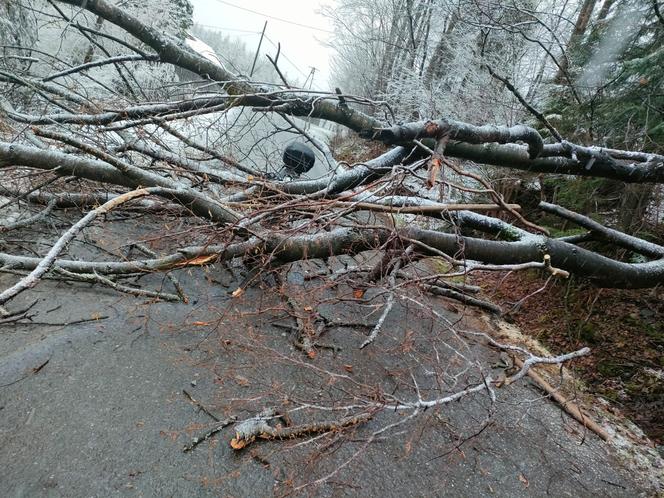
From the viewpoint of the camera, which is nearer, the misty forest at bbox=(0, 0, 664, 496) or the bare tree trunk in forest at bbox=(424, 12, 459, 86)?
the misty forest at bbox=(0, 0, 664, 496)

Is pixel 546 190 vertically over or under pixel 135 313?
over

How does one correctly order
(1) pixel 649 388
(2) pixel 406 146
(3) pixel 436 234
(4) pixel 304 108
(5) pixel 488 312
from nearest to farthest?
(3) pixel 436 234
(2) pixel 406 146
(4) pixel 304 108
(1) pixel 649 388
(5) pixel 488 312

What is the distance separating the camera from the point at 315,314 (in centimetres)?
330

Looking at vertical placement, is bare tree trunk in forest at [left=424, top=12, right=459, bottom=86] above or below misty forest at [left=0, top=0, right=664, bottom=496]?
above

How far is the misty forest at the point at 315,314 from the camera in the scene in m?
1.89

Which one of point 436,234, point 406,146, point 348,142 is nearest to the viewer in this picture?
point 436,234

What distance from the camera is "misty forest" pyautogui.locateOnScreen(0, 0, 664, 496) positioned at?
1.89m

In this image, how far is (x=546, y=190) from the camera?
20.4 feet

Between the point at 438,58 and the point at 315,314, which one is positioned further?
the point at 438,58

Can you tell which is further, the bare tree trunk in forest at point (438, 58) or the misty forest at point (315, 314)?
the bare tree trunk in forest at point (438, 58)

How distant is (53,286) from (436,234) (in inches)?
124

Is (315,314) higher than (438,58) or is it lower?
Result: lower

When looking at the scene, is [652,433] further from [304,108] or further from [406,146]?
[304,108]

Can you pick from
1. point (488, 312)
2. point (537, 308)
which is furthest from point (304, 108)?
point (537, 308)
